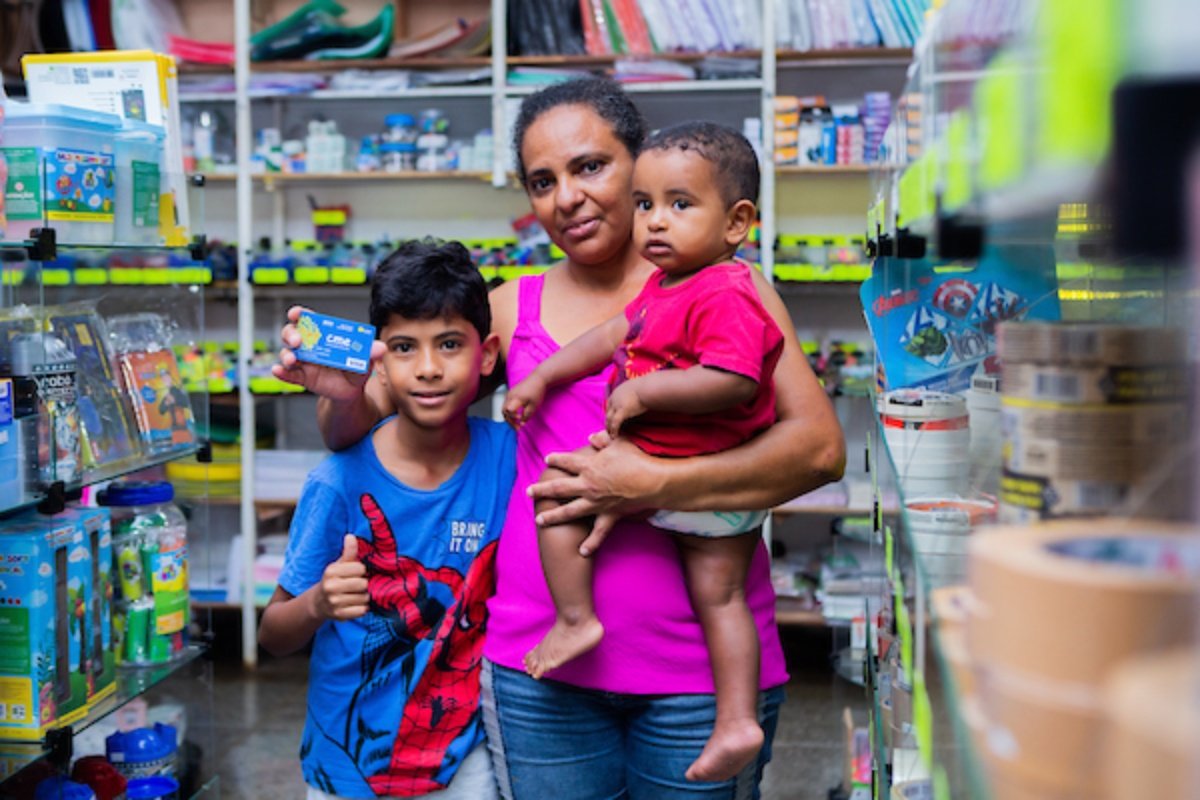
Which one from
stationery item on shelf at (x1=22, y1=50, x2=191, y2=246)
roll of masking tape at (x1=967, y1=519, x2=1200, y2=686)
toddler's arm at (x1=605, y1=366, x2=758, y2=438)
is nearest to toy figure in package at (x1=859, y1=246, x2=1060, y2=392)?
toddler's arm at (x1=605, y1=366, x2=758, y2=438)

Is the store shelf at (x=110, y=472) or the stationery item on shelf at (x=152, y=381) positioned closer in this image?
the store shelf at (x=110, y=472)

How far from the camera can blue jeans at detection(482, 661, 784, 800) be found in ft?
5.36

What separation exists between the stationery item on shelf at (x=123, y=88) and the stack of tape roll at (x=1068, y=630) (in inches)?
99.2

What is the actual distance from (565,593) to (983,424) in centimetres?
60

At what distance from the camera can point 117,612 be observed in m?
2.72

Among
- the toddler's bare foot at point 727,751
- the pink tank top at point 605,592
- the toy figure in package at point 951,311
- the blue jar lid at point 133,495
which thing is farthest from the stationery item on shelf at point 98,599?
the toy figure in package at point 951,311

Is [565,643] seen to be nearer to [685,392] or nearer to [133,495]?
[685,392]

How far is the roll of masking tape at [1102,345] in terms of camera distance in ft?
2.25

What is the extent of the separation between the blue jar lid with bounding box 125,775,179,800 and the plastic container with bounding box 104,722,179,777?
0.03 m

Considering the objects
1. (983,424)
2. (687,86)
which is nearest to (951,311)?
(983,424)

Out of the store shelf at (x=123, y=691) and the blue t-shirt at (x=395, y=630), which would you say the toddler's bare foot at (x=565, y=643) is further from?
the store shelf at (x=123, y=691)

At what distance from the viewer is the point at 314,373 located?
5.78 feet

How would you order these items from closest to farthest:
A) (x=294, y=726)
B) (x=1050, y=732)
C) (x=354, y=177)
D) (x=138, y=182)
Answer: (x=1050, y=732) < (x=138, y=182) < (x=294, y=726) < (x=354, y=177)

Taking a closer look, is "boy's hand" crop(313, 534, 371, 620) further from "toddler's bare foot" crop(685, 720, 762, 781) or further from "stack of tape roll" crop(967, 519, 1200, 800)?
"stack of tape roll" crop(967, 519, 1200, 800)
